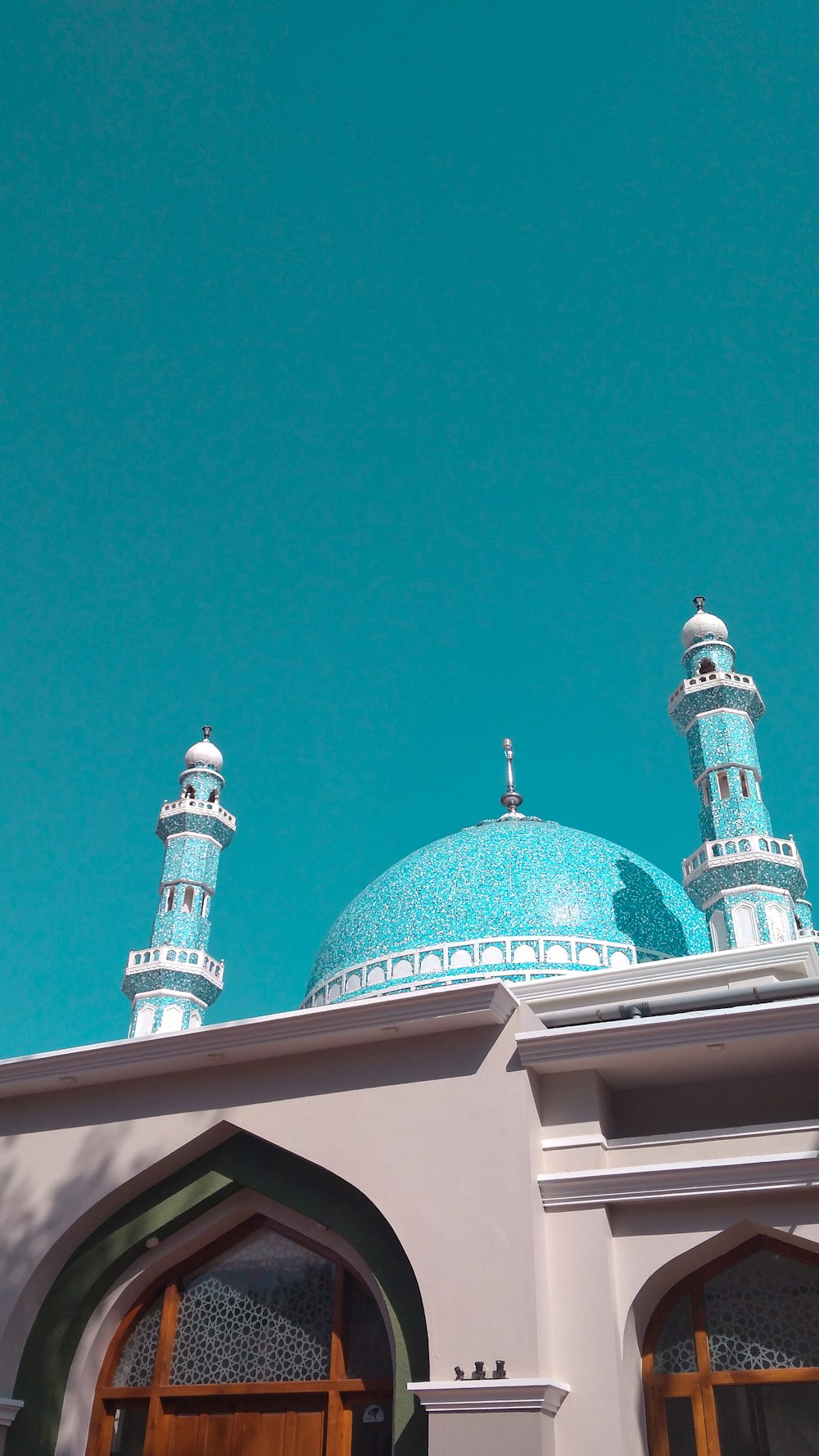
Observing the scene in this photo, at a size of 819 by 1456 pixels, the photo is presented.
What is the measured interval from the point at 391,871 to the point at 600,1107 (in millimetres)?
8184

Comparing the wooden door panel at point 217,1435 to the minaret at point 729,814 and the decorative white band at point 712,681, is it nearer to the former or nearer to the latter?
the minaret at point 729,814

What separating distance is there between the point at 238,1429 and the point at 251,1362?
12.6 inches

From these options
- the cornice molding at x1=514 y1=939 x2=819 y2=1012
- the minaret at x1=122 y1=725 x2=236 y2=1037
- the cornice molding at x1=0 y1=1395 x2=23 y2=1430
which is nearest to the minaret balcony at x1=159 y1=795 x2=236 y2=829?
the minaret at x1=122 y1=725 x2=236 y2=1037

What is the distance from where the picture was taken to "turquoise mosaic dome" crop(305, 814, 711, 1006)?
1248 centimetres

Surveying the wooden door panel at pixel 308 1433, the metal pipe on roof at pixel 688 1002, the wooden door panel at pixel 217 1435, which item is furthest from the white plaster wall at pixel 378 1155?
the wooden door panel at pixel 217 1435

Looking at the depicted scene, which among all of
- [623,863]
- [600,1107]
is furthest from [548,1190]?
[623,863]

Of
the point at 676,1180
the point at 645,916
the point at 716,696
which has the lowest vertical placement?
the point at 676,1180

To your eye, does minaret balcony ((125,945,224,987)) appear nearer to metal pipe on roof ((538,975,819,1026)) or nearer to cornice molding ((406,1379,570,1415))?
metal pipe on roof ((538,975,819,1026))

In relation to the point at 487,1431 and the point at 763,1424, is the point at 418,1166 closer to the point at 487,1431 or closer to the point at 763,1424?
the point at 487,1431

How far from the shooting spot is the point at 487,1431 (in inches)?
215

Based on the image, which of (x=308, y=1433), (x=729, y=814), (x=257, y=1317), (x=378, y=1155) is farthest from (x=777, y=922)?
(x=308, y=1433)

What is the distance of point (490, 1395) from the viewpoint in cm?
549

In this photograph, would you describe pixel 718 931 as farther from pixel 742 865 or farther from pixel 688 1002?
pixel 688 1002

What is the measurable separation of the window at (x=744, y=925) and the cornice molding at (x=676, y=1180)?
785cm
